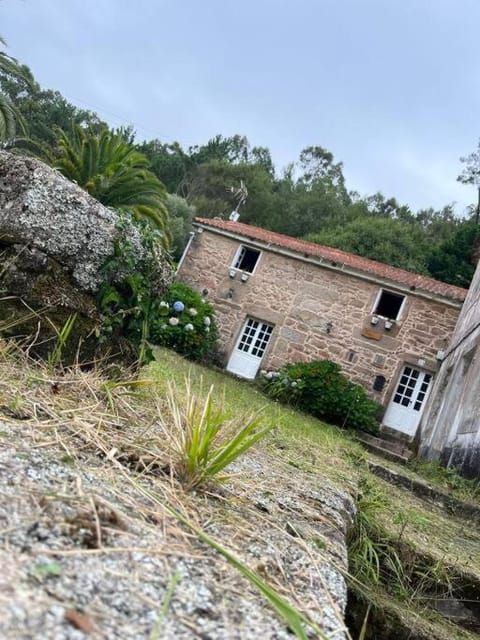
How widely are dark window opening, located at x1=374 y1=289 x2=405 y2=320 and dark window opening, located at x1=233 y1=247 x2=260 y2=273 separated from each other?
12.5ft

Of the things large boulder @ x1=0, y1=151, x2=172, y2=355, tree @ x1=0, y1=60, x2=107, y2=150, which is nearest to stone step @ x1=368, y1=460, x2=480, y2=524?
large boulder @ x1=0, y1=151, x2=172, y2=355

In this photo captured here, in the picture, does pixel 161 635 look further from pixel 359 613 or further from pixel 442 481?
pixel 442 481

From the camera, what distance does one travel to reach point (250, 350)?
50.8ft

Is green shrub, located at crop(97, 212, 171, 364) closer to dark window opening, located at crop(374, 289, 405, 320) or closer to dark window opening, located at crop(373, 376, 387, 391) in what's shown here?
dark window opening, located at crop(373, 376, 387, 391)

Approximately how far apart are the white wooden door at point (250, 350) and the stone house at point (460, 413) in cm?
493

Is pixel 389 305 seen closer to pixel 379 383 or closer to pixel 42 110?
pixel 379 383

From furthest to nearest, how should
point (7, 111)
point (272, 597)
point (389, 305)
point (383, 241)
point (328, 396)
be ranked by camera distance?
point (383, 241) < point (389, 305) < point (328, 396) < point (7, 111) < point (272, 597)

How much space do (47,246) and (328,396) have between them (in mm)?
11139

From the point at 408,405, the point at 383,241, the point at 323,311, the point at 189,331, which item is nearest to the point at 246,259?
the point at 323,311

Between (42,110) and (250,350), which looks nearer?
(250,350)

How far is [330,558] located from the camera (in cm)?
151

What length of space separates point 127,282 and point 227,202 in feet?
120

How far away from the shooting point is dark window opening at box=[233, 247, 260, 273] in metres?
16.1

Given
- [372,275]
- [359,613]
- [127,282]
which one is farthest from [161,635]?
[372,275]
